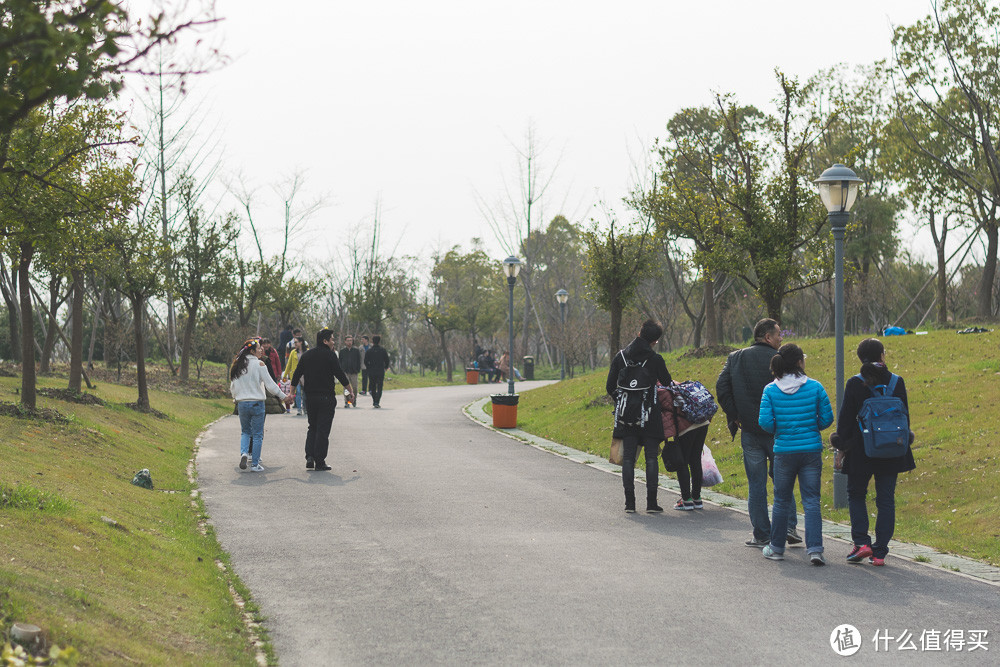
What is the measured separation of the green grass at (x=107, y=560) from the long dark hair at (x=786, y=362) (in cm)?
438

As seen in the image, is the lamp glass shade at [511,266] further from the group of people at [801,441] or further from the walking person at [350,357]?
the group of people at [801,441]

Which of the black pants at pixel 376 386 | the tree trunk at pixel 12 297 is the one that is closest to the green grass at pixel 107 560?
the black pants at pixel 376 386

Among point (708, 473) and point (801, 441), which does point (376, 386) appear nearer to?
point (708, 473)

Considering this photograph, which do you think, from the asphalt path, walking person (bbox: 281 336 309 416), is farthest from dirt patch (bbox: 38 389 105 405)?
the asphalt path

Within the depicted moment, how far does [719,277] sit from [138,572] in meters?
34.3

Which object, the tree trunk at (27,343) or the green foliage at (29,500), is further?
the tree trunk at (27,343)

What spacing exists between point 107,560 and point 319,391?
288 inches

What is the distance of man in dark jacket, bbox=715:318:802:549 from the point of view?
833 centimetres

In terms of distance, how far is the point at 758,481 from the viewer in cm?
834

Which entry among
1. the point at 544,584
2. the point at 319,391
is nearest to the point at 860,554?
the point at 544,584

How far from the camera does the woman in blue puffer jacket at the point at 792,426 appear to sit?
25.5 ft

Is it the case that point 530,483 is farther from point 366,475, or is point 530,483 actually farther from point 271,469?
point 271,469

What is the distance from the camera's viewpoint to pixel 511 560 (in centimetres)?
763

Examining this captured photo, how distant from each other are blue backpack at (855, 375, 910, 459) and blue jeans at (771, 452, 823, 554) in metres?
0.41
